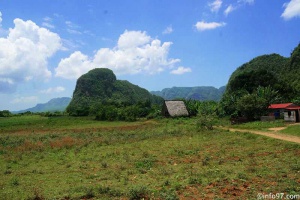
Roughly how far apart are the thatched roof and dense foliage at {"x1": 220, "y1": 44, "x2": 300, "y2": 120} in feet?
25.7

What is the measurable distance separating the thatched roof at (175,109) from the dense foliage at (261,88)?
25.7 ft

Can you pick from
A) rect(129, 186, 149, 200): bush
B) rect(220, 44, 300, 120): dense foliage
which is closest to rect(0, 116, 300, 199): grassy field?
rect(129, 186, 149, 200): bush

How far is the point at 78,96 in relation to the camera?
140625mm

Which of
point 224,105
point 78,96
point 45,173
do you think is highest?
point 78,96

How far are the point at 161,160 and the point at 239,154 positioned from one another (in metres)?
4.61

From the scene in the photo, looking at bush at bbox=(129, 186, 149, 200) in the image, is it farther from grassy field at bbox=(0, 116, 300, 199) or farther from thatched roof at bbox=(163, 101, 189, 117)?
thatched roof at bbox=(163, 101, 189, 117)

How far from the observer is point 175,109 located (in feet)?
167

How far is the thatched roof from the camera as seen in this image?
5019 cm

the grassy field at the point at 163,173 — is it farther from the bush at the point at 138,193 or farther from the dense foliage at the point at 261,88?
the dense foliage at the point at 261,88

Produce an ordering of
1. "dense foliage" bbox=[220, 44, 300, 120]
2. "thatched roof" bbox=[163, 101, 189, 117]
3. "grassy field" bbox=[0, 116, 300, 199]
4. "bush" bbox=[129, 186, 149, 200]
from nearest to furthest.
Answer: "bush" bbox=[129, 186, 149, 200], "grassy field" bbox=[0, 116, 300, 199], "dense foliage" bbox=[220, 44, 300, 120], "thatched roof" bbox=[163, 101, 189, 117]

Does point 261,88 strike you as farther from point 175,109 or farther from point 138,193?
point 138,193

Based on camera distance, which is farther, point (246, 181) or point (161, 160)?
point (161, 160)

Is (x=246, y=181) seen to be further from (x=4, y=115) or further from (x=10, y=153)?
(x=4, y=115)

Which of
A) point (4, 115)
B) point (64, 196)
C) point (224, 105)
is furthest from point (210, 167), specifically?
point (4, 115)
